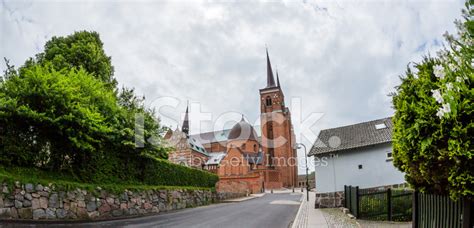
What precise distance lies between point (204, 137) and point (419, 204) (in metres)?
68.4

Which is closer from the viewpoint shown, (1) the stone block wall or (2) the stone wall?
(2) the stone wall

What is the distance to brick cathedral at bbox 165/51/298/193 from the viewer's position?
51719 mm

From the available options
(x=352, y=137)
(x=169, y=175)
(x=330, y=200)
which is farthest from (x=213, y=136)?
(x=330, y=200)

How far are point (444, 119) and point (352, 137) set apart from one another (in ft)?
53.1

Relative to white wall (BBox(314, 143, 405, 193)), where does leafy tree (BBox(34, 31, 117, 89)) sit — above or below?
above

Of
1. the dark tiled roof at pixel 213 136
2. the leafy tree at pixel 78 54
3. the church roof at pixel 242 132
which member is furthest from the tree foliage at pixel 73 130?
the dark tiled roof at pixel 213 136

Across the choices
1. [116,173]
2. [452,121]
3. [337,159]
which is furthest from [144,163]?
[452,121]

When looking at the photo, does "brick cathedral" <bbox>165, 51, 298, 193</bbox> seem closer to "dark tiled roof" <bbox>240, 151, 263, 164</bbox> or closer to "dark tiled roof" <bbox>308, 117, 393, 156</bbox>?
"dark tiled roof" <bbox>240, 151, 263, 164</bbox>

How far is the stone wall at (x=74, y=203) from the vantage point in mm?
9023

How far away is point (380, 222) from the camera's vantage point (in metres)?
10.9

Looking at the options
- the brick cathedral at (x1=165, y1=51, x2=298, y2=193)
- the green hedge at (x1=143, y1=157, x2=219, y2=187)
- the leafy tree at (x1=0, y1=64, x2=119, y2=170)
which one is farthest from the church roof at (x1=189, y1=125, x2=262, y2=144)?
the leafy tree at (x1=0, y1=64, x2=119, y2=170)

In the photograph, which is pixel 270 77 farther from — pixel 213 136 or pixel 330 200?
pixel 330 200

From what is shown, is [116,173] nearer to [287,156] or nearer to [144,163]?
[144,163]

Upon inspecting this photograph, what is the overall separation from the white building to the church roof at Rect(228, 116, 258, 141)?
139 feet
